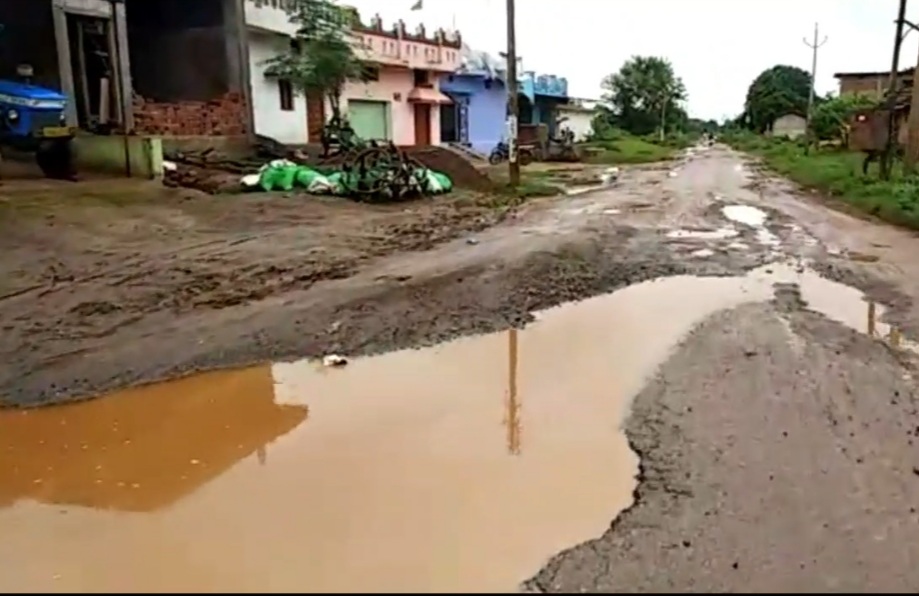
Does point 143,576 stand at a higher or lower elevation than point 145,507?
higher

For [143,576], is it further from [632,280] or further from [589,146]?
[589,146]

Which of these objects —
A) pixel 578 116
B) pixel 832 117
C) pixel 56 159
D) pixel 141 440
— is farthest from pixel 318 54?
pixel 578 116

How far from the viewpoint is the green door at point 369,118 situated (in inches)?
1139

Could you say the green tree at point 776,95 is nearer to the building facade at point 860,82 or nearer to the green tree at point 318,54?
the building facade at point 860,82

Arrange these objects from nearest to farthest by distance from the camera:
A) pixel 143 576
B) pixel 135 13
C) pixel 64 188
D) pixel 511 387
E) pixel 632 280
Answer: pixel 143 576, pixel 511 387, pixel 632 280, pixel 64 188, pixel 135 13

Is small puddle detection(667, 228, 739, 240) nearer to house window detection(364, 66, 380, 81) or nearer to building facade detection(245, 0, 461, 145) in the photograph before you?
building facade detection(245, 0, 461, 145)

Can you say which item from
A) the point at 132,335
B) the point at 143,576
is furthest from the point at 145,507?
the point at 132,335

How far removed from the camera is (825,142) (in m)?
45.8

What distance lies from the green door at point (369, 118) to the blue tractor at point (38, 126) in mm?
14204

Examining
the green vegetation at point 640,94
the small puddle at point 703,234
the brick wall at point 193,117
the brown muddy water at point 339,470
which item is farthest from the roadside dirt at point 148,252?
the green vegetation at point 640,94

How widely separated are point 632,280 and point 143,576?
28.0 ft

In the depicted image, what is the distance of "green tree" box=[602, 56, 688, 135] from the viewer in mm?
69500

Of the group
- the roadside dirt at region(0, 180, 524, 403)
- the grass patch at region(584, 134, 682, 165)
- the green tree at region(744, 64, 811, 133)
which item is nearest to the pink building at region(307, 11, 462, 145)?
the grass patch at region(584, 134, 682, 165)

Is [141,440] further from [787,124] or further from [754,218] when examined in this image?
[787,124]
